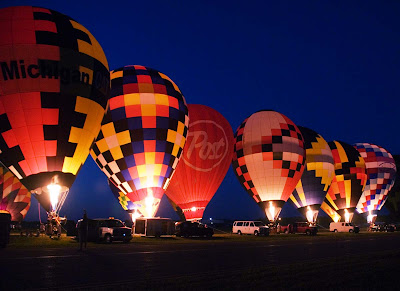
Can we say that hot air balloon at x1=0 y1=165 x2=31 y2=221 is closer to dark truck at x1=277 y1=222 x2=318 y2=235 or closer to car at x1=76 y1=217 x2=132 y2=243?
car at x1=76 y1=217 x2=132 y2=243

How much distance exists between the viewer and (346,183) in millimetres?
48625

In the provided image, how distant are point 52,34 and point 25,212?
3183 cm

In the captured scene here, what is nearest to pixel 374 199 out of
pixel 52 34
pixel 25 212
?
pixel 25 212

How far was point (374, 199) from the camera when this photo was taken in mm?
55375

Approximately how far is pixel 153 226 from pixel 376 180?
37240mm

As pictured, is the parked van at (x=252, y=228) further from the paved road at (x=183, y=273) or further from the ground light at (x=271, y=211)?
the paved road at (x=183, y=273)

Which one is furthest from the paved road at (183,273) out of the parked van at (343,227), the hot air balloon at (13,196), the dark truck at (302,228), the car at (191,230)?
the parked van at (343,227)

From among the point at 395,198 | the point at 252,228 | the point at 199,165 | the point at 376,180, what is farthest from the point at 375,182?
the point at 199,165

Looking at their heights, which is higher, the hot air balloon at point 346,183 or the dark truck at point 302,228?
the hot air balloon at point 346,183

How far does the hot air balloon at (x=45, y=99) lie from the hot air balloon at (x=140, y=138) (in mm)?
5398

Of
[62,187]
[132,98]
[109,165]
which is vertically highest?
[132,98]

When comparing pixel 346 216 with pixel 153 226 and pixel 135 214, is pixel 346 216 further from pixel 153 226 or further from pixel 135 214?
pixel 153 226

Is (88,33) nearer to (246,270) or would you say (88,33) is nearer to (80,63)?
(80,63)

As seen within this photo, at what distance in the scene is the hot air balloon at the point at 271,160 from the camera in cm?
3866
